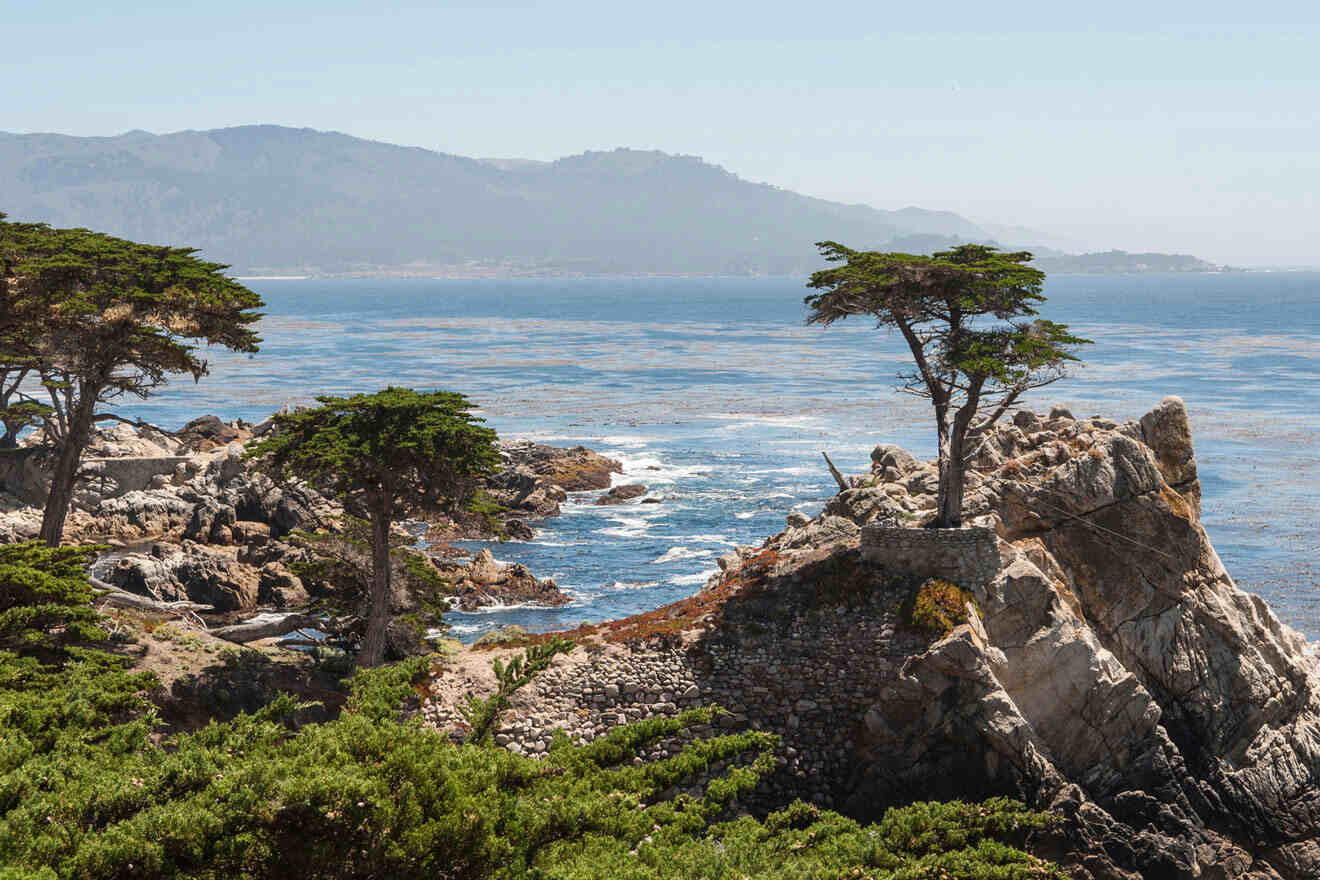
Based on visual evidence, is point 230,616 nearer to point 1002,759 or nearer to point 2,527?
point 2,527

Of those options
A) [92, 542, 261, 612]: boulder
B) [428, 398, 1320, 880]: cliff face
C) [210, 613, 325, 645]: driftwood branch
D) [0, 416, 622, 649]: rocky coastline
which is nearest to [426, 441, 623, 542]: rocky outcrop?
[0, 416, 622, 649]: rocky coastline

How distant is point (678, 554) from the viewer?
177 feet

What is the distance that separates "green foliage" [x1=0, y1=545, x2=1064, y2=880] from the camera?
46.5 feet

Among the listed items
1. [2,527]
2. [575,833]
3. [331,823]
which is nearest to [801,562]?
[575,833]

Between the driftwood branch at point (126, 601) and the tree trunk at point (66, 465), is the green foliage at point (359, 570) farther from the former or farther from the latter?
the tree trunk at point (66, 465)

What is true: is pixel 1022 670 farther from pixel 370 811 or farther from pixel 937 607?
pixel 370 811

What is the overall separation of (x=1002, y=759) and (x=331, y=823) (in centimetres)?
1507

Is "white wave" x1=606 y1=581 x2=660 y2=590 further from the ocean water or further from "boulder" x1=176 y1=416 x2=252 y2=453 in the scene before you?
"boulder" x1=176 y1=416 x2=252 y2=453

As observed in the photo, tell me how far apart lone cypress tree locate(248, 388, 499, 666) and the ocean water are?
1542 cm

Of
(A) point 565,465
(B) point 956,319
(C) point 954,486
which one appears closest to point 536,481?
(A) point 565,465

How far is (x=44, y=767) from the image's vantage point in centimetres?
1525

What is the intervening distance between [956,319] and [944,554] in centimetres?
609

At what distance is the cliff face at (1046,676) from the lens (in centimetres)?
2477

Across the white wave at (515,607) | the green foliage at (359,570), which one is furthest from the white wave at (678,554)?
the green foliage at (359,570)
